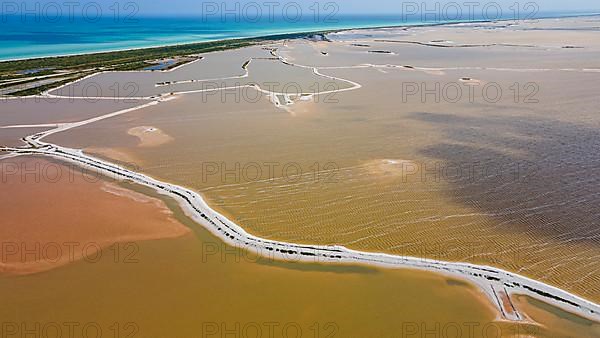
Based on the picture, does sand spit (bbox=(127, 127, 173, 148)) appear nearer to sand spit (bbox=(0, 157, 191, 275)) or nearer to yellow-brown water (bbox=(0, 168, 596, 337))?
sand spit (bbox=(0, 157, 191, 275))

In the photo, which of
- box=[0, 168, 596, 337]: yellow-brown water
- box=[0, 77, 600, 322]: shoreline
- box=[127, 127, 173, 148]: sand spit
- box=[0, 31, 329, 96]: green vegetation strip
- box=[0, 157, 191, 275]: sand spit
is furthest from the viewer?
box=[0, 31, 329, 96]: green vegetation strip

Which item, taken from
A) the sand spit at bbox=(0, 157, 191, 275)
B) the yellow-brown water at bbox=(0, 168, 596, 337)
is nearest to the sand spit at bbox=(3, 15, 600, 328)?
the yellow-brown water at bbox=(0, 168, 596, 337)

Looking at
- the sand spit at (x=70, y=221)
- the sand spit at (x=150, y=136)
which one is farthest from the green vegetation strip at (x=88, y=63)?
the sand spit at (x=70, y=221)

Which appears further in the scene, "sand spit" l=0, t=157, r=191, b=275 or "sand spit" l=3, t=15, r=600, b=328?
"sand spit" l=0, t=157, r=191, b=275

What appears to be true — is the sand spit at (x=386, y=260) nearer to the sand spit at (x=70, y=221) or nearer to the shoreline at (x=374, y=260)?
the shoreline at (x=374, y=260)

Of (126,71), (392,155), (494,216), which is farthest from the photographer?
(126,71)

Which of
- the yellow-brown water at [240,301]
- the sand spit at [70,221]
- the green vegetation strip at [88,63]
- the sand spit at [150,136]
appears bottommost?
the yellow-brown water at [240,301]

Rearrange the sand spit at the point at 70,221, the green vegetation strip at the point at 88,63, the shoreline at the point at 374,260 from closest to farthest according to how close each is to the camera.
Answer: the shoreline at the point at 374,260 → the sand spit at the point at 70,221 → the green vegetation strip at the point at 88,63

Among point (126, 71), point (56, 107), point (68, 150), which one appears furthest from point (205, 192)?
point (126, 71)

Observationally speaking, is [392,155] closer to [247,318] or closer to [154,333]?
[247,318]
